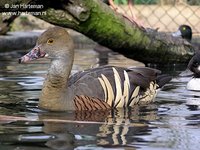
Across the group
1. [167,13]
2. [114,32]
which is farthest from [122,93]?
[167,13]

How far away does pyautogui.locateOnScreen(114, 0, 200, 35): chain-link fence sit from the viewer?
1533cm

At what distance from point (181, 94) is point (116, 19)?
1.17 meters

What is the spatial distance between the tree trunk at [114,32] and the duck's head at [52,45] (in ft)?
1.31

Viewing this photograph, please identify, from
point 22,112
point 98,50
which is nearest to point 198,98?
point 22,112

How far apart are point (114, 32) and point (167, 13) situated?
21.9 ft

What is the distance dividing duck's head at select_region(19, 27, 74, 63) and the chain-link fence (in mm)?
7839

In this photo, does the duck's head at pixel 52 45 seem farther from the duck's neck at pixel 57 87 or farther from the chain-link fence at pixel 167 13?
the chain-link fence at pixel 167 13

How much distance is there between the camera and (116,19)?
870cm

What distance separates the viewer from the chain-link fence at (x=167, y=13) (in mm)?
15328

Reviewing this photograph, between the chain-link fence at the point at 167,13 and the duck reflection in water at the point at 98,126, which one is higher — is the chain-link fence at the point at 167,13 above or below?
above

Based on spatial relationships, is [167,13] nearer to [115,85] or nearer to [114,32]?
[114,32]

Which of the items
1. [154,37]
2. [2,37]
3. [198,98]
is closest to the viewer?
[198,98]

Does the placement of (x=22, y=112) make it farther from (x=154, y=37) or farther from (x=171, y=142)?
(x=154, y=37)

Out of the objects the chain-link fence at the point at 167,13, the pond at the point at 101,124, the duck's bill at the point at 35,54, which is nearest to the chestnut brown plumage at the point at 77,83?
the duck's bill at the point at 35,54
